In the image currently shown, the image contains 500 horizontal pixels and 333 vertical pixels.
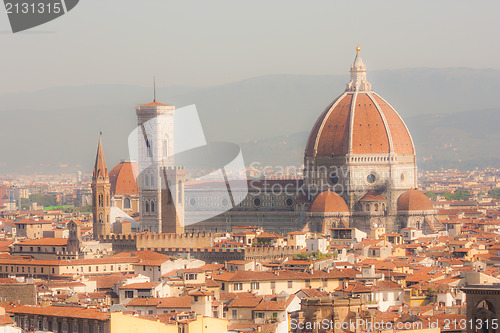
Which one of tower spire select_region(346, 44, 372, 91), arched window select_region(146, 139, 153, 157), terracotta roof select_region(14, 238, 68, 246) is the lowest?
terracotta roof select_region(14, 238, 68, 246)

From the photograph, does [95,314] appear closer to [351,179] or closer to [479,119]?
[351,179]

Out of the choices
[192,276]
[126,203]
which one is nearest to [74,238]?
[192,276]

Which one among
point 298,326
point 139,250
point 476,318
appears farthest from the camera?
point 139,250

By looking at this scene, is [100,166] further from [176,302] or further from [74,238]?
Result: [176,302]

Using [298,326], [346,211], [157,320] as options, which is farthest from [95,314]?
[346,211]

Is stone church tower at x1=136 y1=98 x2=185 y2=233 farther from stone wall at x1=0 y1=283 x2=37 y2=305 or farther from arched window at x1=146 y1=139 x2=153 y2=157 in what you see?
stone wall at x1=0 y1=283 x2=37 y2=305

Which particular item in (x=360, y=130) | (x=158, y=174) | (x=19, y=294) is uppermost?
(x=360, y=130)

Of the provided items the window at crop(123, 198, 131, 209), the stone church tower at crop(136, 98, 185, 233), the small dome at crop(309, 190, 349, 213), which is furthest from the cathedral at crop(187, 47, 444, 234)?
the window at crop(123, 198, 131, 209)
